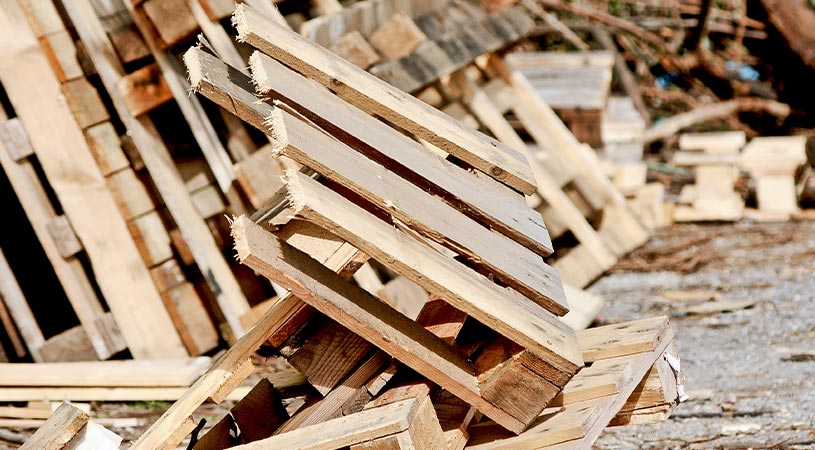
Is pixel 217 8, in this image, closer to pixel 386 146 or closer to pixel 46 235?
pixel 46 235

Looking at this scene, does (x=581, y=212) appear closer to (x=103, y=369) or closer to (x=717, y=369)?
(x=717, y=369)

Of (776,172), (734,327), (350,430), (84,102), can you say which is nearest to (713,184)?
(776,172)

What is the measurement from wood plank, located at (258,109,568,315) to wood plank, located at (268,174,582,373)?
0.12 ft

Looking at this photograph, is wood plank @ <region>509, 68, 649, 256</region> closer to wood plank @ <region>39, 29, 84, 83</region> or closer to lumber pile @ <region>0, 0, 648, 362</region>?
lumber pile @ <region>0, 0, 648, 362</region>

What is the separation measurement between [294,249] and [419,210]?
0.99 ft

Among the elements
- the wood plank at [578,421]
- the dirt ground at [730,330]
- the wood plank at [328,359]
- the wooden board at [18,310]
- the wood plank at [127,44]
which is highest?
the wood plank at [127,44]

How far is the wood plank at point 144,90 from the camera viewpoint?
4.92 meters

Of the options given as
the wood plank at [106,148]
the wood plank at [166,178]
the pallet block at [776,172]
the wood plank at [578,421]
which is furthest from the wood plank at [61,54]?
the pallet block at [776,172]

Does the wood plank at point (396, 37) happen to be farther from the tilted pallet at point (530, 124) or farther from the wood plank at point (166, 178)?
the wood plank at point (166, 178)

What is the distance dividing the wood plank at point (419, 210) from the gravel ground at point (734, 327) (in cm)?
122

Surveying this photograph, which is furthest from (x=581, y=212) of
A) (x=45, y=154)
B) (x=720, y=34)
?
(x=720, y=34)

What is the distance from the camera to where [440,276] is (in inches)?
100.0

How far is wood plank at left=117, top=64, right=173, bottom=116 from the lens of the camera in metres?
4.92

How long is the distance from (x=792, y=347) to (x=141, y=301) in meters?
2.92
